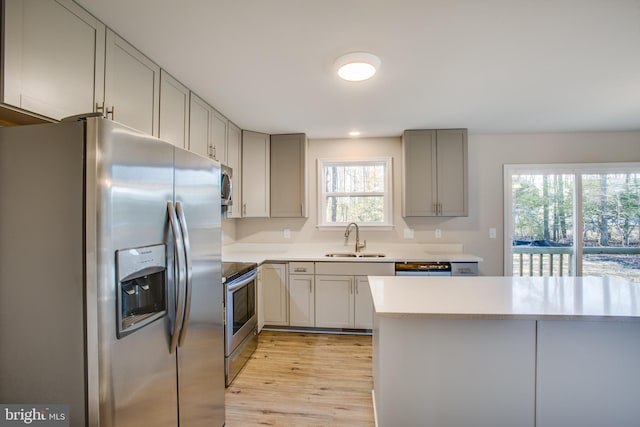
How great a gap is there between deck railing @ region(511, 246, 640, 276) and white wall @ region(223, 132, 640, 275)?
248 millimetres

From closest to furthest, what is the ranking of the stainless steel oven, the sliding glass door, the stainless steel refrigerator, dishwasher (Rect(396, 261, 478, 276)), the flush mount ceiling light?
the stainless steel refrigerator < the flush mount ceiling light < the stainless steel oven < dishwasher (Rect(396, 261, 478, 276)) < the sliding glass door

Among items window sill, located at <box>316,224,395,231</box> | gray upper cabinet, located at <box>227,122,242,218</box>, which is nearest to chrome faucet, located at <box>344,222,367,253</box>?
window sill, located at <box>316,224,395,231</box>

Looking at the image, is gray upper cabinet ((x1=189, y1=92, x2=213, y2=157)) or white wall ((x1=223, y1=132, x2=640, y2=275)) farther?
white wall ((x1=223, y1=132, x2=640, y2=275))

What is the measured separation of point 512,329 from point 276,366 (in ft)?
6.22

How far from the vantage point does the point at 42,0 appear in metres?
1.20

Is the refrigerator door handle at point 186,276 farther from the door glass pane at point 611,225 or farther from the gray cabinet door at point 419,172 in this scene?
the door glass pane at point 611,225

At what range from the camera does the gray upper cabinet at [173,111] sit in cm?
197

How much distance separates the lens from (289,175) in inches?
140

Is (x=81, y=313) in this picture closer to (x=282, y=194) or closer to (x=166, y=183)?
(x=166, y=183)

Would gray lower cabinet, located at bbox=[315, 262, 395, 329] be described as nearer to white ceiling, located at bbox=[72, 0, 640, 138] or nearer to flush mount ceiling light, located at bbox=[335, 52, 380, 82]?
white ceiling, located at bbox=[72, 0, 640, 138]

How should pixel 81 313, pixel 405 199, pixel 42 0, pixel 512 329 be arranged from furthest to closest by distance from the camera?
pixel 405 199 < pixel 512 329 < pixel 42 0 < pixel 81 313

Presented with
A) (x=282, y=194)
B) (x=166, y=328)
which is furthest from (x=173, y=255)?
(x=282, y=194)

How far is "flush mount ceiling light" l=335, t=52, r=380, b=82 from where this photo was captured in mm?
1793

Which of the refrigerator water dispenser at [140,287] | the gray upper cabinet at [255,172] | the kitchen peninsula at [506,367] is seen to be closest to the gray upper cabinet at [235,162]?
the gray upper cabinet at [255,172]
